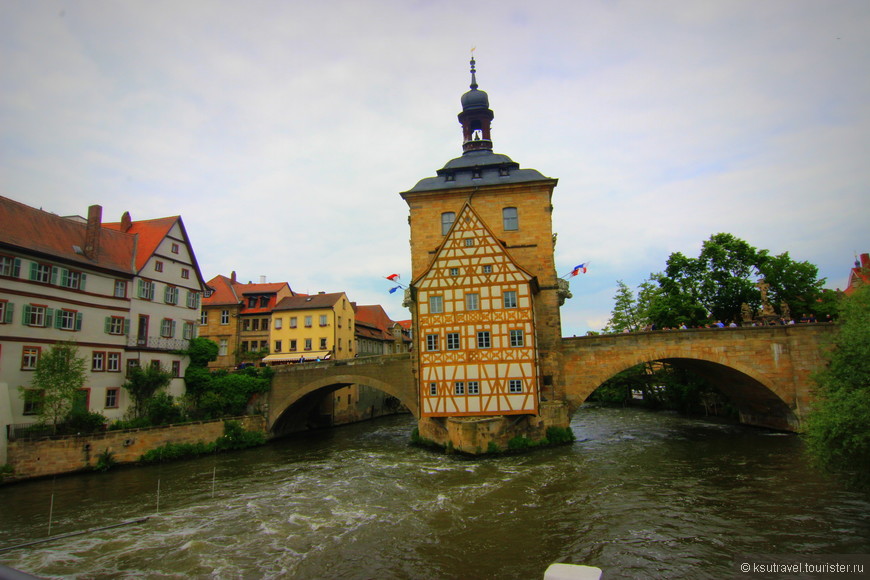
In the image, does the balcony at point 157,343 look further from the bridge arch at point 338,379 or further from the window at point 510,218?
the window at point 510,218

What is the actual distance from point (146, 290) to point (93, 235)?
3725mm

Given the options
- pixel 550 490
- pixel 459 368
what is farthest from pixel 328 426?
pixel 550 490

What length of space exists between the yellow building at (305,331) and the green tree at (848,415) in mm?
35132

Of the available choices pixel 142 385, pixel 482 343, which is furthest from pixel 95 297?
pixel 482 343

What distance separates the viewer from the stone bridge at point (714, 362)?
81.9 ft

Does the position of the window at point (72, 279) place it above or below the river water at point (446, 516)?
above

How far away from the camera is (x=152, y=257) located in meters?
27.7

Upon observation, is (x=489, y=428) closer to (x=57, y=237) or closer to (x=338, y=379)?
(x=338, y=379)

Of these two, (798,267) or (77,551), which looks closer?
(77,551)

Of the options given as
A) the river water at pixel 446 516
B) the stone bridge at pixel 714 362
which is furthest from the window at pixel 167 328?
the stone bridge at pixel 714 362

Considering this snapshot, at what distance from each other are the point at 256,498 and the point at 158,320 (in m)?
15.4

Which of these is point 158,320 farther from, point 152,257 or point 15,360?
point 15,360

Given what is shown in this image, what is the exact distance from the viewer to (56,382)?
20.3 meters

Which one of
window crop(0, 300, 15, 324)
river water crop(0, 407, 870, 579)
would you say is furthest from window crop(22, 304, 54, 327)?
river water crop(0, 407, 870, 579)
